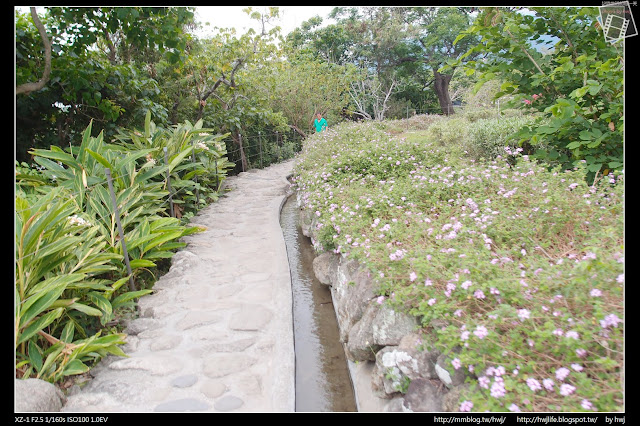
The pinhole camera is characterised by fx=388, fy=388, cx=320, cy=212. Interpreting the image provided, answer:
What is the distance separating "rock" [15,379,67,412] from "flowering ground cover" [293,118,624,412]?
1944 mm

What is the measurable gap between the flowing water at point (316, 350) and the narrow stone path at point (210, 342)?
198 mm

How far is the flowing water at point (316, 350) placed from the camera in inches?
101

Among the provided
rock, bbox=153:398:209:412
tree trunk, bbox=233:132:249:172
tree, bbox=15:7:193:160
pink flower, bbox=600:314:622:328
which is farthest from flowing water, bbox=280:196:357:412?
tree trunk, bbox=233:132:249:172

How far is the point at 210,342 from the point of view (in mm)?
2879

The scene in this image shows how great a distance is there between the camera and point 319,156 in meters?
7.35

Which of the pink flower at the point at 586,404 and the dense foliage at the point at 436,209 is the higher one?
the dense foliage at the point at 436,209

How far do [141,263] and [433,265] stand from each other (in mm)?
2554

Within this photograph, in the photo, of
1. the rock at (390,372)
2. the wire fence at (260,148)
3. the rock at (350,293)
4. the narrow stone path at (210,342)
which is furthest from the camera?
the wire fence at (260,148)

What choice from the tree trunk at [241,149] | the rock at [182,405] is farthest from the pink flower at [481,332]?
the tree trunk at [241,149]

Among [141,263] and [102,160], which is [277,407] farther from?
[102,160]

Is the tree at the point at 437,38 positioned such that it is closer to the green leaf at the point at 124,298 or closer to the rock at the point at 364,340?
the rock at the point at 364,340

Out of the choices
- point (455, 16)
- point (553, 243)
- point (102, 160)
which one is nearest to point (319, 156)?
point (102, 160)

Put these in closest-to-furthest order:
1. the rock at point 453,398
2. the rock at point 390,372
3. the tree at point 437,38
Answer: the rock at point 453,398, the rock at point 390,372, the tree at point 437,38
